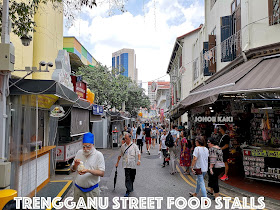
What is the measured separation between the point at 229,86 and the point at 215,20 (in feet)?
27.9

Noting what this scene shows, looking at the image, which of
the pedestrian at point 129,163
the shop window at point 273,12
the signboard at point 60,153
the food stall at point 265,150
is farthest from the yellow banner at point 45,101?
the shop window at point 273,12

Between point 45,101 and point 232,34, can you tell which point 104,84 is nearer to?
point 232,34

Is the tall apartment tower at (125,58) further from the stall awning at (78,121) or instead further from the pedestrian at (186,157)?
the pedestrian at (186,157)

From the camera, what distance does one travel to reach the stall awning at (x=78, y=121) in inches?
362

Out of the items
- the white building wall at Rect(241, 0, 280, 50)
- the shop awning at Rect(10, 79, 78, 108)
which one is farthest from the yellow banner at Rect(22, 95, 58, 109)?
the white building wall at Rect(241, 0, 280, 50)

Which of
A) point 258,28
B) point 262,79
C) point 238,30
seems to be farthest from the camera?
point 238,30

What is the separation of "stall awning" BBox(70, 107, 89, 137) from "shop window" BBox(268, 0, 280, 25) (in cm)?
819

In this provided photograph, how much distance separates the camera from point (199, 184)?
5.96 m

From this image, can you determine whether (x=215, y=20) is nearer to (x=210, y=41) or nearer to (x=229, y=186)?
(x=210, y=41)

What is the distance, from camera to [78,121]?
10.0 m

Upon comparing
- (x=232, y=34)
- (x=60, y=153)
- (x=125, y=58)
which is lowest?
(x=60, y=153)

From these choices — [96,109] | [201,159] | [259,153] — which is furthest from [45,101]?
[259,153]

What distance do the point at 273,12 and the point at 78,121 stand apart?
8.62 m

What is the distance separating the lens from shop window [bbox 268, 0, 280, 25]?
28.0ft
